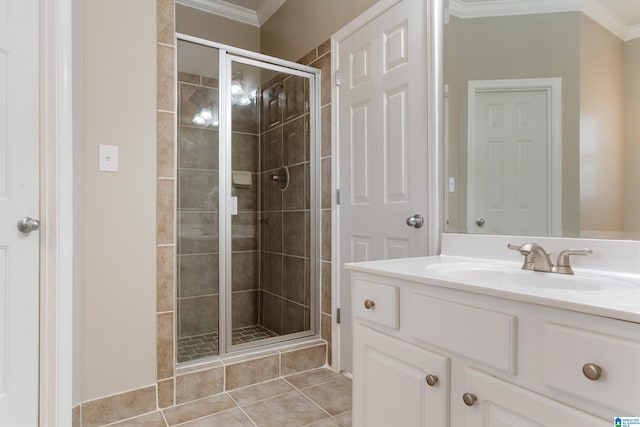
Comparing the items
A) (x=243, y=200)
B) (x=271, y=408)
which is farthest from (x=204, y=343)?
(x=243, y=200)

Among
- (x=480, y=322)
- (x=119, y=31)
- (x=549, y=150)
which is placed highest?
(x=119, y=31)

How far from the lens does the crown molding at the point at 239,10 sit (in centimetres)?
285

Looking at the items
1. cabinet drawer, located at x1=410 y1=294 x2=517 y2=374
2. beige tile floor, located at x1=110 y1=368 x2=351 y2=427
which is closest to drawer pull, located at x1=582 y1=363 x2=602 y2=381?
cabinet drawer, located at x1=410 y1=294 x2=517 y2=374

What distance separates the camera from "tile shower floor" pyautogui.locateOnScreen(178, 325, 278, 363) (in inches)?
75.2

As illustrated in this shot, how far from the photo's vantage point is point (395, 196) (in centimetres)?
179

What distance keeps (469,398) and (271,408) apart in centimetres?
115

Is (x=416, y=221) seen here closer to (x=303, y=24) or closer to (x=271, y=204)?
(x=271, y=204)

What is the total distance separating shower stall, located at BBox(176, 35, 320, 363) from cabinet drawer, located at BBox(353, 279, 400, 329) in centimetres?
105

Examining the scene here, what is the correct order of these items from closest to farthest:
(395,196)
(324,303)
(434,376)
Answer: (434,376) < (395,196) < (324,303)

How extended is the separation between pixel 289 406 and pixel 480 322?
48.6 inches

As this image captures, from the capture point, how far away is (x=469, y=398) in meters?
0.89
